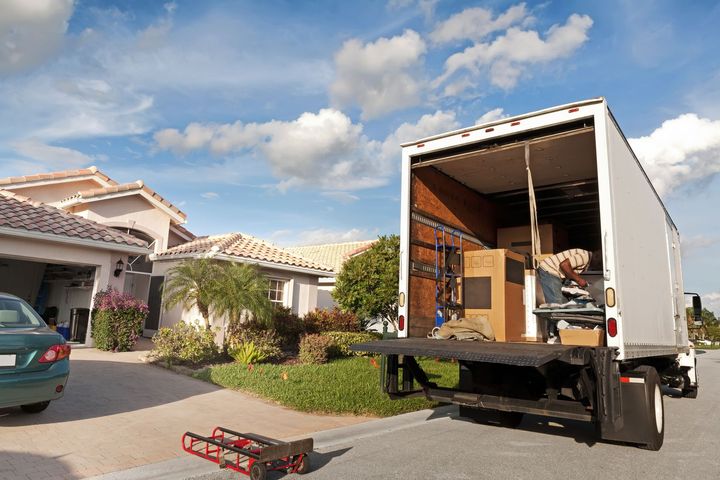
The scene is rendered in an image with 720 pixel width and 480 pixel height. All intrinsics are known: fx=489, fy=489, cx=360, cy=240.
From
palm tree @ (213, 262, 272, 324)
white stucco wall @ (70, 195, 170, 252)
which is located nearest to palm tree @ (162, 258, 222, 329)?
palm tree @ (213, 262, 272, 324)

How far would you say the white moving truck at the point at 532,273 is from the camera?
5227 millimetres

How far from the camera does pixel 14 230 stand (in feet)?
36.0

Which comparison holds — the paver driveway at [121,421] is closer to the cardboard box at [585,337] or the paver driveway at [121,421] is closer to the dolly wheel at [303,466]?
the dolly wheel at [303,466]

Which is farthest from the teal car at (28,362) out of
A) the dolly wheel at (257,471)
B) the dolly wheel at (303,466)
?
the dolly wheel at (303,466)

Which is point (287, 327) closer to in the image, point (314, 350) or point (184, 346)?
point (314, 350)

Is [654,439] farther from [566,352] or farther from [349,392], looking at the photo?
[349,392]

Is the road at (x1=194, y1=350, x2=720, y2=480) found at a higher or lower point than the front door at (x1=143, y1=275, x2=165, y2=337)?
lower

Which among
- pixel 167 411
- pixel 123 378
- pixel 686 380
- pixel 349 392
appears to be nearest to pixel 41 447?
pixel 167 411

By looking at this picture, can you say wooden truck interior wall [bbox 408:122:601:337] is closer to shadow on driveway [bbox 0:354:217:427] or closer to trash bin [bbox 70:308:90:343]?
shadow on driveway [bbox 0:354:217:427]

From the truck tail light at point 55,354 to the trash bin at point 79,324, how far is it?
834 centimetres

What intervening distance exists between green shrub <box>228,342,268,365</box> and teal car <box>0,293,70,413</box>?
206 inches

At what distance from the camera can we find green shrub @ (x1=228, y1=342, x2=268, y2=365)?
11164 mm

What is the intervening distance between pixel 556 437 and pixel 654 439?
56.6 inches

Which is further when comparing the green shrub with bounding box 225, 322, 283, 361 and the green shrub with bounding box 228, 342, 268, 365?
the green shrub with bounding box 225, 322, 283, 361
